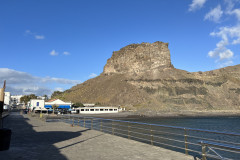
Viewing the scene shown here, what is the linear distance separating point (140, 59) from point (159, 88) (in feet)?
148

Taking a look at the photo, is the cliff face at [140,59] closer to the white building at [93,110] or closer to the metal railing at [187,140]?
the white building at [93,110]

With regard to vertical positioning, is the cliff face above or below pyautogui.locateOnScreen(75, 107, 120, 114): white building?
above

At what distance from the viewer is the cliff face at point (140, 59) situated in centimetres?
16888

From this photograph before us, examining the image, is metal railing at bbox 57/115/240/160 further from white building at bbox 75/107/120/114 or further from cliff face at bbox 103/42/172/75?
cliff face at bbox 103/42/172/75

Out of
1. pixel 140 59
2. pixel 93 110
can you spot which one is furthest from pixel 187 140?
pixel 140 59

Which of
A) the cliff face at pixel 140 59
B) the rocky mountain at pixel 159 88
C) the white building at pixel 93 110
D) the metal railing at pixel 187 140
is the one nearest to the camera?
the metal railing at pixel 187 140

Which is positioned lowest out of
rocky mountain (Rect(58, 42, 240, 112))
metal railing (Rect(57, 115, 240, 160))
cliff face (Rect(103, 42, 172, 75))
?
metal railing (Rect(57, 115, 240, 160))

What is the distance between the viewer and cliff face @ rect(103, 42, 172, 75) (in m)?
169

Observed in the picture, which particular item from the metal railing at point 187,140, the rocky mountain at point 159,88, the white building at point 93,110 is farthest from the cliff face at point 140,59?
the metal railing at point 187,140

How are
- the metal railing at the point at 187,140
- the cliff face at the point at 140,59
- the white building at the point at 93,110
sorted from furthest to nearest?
1. the cliff face at the point at 140,59
2. the white building at the point at 93,110
3. the metal railing at the point at 187,140

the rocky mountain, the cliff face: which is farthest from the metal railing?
the cliff face

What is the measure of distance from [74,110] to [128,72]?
8254 cm

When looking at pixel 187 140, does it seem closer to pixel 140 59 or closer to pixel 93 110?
pixel 93 110

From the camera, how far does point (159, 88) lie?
136625 millimetres
